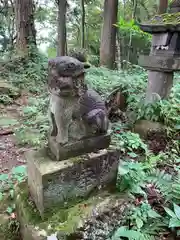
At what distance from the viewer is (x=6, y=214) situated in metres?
2.09

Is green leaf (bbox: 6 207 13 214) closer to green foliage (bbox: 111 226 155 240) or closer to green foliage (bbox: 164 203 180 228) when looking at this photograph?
green foliage (bbox: 111 226 155 240)

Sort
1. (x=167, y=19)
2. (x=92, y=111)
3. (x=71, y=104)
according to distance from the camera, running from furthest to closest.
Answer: (x=167, y=19) < (x=92, y=111) < (x=71, y=104)

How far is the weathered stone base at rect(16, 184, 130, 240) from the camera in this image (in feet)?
5.30

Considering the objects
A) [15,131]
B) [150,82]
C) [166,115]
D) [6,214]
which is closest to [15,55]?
[15,131]

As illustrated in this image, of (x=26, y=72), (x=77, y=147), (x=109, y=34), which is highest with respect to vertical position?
(x=109, y=34)

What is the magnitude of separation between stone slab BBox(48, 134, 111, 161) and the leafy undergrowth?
0.89ft

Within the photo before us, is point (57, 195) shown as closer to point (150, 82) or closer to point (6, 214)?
point (6, 214)

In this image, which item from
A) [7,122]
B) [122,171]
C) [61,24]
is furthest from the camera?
[61,24]

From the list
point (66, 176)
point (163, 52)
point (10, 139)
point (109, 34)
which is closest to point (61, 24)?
point (109, 34)

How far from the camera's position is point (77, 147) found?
1771 millimetres

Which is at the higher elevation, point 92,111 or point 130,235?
point 92,111

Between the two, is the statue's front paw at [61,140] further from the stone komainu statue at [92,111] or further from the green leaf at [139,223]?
the green leaf at [139,223]

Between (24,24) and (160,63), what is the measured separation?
251 inches

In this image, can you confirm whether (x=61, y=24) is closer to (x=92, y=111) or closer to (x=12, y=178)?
(x=12, y=178)
